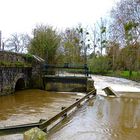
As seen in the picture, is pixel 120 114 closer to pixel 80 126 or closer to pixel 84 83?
pixel 80 126

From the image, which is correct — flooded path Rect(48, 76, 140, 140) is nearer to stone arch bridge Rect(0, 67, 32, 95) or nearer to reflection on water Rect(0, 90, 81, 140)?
reflection on water Rect(0, 90, 81, 140)

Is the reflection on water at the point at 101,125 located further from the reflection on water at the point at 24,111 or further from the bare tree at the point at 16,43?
the bare tree at the point at 16,43

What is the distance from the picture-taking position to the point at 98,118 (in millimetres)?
11859

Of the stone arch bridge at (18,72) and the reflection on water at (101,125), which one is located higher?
the stone arch bridge at (18,72)

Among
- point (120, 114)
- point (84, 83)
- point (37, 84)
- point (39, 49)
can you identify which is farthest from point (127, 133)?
point (39, 49)

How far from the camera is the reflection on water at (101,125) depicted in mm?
9031

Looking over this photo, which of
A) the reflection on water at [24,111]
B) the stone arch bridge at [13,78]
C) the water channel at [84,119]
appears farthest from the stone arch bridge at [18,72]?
the water channel at [84,119]

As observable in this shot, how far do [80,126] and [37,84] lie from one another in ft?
43.2

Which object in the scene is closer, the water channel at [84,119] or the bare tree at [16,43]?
the water channel at [84,119]

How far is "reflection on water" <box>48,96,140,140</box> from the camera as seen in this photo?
9031mm

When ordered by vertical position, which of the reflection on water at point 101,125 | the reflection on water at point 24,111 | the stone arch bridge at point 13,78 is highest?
the stone arch bridge at point 13,78

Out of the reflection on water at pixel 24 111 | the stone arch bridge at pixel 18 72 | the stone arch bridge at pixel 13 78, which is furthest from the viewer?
the stone arch bridge at pixel 18 72

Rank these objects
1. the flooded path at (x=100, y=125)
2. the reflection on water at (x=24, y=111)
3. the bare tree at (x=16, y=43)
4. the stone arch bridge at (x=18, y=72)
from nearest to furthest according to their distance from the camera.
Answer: the flooded path at (x=100, y=125) → the reflection on water at (x=24, y=111) → the stone arch bridge at (x=18, y=72) → the bare tree at (x=16, y=43)

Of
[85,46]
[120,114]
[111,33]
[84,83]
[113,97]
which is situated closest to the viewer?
[120,114]
